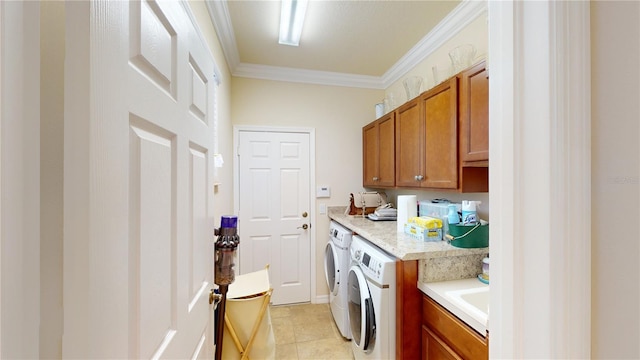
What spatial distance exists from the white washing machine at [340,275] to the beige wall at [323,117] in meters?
0.48

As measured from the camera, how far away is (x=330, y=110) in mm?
3080

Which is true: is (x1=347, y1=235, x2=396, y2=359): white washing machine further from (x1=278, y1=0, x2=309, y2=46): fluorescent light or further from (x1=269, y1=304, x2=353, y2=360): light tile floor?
(x1=278, y1=0, x2=309, y2=46): fluorescent light

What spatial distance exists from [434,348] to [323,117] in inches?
96.8

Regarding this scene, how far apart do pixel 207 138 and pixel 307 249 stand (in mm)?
2165

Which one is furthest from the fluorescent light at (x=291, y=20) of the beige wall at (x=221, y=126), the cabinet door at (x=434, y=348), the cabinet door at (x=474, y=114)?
the cabinet door at (x=434, y=348)

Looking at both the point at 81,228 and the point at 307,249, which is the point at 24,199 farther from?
the point at 307,249

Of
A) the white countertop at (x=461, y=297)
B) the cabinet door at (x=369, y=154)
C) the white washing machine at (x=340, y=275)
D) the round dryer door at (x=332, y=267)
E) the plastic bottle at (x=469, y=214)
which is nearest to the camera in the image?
the white countertop at (x=461, y=297)

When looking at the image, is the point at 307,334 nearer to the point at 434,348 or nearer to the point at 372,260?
the point at 372,260

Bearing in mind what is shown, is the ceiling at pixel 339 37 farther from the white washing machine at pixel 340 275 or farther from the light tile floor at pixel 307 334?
the light tile floor at pixel 307 334

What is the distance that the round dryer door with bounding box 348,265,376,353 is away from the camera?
5.16ft

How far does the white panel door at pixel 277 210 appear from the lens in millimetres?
2867

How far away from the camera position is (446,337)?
1229 millimetres

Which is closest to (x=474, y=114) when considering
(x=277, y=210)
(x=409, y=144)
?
(x=409, y=144)

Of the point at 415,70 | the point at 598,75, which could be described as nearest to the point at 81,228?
the point at 598,75
